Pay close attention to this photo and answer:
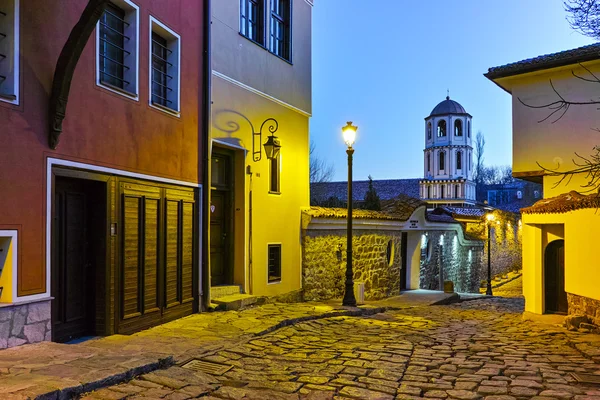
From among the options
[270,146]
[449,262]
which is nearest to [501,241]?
[449,262]

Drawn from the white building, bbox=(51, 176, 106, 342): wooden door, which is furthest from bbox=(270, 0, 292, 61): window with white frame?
the white building

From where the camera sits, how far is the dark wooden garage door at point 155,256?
7.10 meters

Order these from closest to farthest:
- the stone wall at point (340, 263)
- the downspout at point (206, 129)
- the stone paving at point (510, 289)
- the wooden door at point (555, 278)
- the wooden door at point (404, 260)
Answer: the downspout at point (206, 129)
the wooden door at point (555, 278)
the stone wall at point (340, 263)
the wooden door at point (404, 260)
the stone paving at point (510, 289)

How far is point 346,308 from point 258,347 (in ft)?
15.0

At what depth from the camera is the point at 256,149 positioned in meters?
10.9

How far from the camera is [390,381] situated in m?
5.19

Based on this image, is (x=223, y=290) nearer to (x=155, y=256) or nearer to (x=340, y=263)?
(x=155, y=256)

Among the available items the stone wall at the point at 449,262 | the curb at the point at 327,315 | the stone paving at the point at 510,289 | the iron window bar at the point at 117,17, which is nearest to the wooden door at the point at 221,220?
the curb at the point at 327,315

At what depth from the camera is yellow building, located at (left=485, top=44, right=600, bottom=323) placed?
10008 millimetres

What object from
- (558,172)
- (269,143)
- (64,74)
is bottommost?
(558,172)

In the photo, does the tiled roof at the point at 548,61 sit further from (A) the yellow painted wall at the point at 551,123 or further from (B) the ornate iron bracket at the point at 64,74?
(B) the ornate iron bracket at the point at 64,74

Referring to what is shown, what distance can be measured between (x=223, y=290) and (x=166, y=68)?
4191 mm

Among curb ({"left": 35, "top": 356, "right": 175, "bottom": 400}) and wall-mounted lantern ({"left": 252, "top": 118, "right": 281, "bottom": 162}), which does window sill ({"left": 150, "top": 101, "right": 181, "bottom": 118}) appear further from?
curb ({"left": 35, "top": 356, "right": 175, "bottom": 400})

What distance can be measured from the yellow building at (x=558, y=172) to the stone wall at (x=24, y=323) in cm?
884
